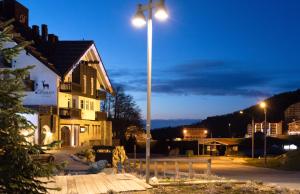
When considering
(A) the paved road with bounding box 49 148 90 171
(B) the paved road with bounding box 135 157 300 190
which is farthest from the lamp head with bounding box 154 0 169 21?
(B) the paved road with bounding box 135 157 300 190

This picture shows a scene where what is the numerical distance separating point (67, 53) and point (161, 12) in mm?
41514

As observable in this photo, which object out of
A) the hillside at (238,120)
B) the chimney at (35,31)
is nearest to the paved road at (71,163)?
the chimney at (35,31)

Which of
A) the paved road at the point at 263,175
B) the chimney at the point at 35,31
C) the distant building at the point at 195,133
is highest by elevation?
the chimney at the point at 35,31

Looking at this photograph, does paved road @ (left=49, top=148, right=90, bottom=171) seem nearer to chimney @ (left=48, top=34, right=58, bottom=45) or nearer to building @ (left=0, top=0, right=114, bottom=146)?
building @ (left=0, top=0, right=114, bottom=146)

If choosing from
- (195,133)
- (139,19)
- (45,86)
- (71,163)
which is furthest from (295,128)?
(139,19)

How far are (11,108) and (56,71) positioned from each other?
4548cm

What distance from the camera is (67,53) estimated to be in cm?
5581

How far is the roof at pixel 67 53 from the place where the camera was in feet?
176

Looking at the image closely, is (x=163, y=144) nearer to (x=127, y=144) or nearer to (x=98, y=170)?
(x=127, y=144)

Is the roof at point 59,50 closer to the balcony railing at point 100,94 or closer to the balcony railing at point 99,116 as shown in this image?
the balcony railing at point 100,94

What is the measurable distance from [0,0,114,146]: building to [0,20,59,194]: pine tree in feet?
131

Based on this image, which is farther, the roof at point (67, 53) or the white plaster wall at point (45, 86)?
the roof at point (67, 53)

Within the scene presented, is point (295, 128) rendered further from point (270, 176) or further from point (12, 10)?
point (270, 176)

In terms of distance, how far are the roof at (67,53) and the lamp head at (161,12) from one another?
1496 inches
